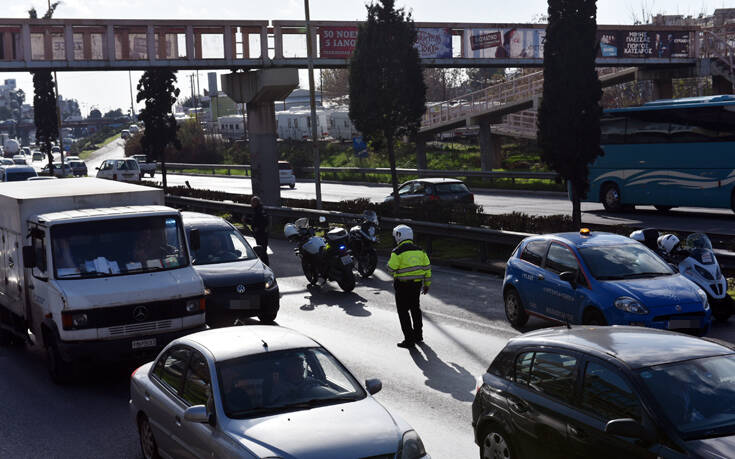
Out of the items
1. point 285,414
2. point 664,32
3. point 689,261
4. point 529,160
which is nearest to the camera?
point 285,414

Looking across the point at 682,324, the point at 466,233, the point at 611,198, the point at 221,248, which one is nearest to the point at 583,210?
the point at 611,198

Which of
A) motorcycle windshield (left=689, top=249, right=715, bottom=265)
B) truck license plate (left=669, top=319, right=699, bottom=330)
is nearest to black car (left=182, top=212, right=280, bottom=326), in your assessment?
truck license plate (left=669, top=319, right=699, bottom=330)

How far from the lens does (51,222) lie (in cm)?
1201

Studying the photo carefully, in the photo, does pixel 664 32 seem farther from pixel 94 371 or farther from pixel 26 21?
pixel 94 371

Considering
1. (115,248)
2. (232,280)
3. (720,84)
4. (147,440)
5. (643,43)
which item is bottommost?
(147,440)

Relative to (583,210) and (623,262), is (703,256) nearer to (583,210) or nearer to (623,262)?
(623,262)

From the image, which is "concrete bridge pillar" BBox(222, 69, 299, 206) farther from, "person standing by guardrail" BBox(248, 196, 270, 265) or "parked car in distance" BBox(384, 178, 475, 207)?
"person standing by guardrail" BBox(248, 196, 270, 265)

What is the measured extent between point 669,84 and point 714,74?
223 centimetres

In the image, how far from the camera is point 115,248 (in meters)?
12.1

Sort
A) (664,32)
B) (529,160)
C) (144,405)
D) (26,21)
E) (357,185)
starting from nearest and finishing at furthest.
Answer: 1. (144,405)
2. (26,21)
3. (664,32)
4. (357,185)
5. (529,160)

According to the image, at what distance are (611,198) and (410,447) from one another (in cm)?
2733

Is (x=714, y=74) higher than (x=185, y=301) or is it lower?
higher

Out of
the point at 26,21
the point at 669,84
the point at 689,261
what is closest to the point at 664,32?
the point at 669,84

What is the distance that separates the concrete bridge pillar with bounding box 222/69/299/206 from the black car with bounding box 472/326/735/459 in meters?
28.6
